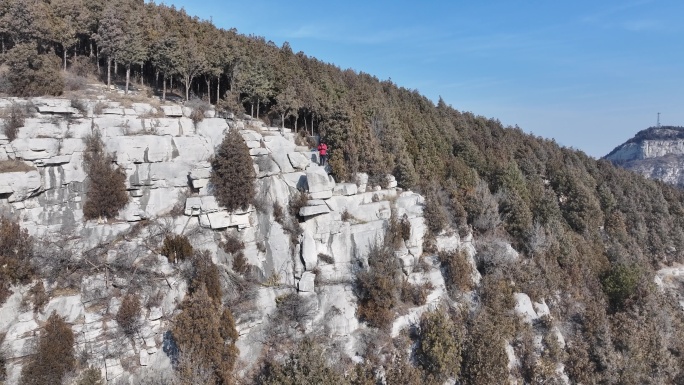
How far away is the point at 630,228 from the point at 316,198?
43.5 m

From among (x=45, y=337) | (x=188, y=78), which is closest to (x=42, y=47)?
(x=188, y=78)

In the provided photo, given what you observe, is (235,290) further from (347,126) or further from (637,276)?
(637,276)

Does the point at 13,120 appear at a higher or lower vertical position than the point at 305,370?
higher

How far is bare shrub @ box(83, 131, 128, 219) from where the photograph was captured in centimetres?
2428

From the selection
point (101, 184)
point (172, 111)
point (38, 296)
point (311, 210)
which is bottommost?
point (38, 296)

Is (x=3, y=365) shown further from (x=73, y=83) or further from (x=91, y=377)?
(x=73, y=83)

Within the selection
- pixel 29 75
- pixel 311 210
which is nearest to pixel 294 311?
pixel 311 210

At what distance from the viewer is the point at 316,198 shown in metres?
28.3

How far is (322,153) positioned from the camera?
31141mm

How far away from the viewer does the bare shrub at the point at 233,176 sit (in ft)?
87.2

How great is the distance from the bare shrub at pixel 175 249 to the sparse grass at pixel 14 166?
9.07 meters

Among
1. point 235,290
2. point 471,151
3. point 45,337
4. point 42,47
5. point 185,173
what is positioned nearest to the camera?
point 45,337

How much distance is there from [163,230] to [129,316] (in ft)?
18.4

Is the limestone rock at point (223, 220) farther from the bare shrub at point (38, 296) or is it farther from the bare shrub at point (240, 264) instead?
the bare shrub at point (38, 296)
